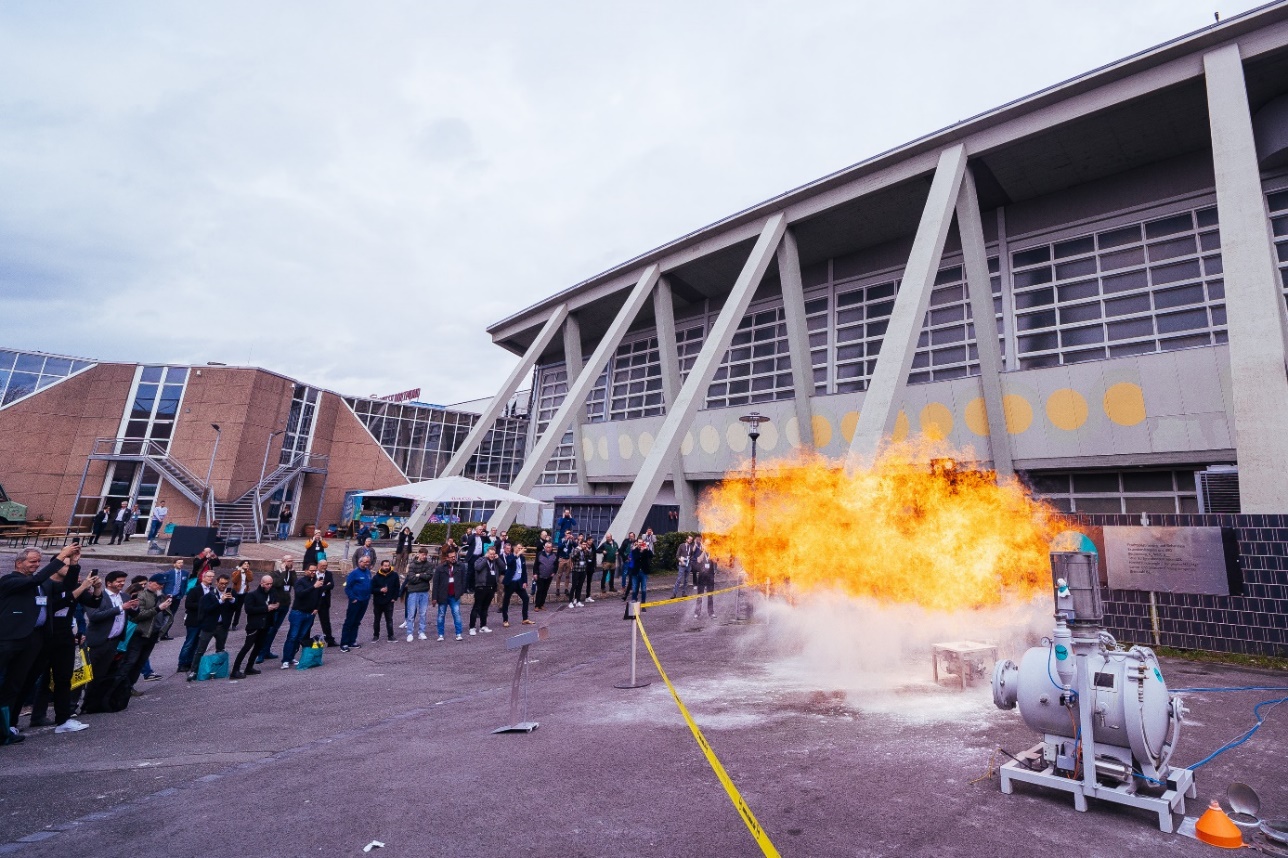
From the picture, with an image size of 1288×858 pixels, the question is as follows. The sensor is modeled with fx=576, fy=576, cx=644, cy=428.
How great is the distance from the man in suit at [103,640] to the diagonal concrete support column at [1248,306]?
1883 centimetres

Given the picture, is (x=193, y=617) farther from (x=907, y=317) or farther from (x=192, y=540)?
(x=907, y=317)

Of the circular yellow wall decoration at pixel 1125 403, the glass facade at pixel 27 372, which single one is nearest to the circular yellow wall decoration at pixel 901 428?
the circular yellow wall decoration at pixel 1125 403

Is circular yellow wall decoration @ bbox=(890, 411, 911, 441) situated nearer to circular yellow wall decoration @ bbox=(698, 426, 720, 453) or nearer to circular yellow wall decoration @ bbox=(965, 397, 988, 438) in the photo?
circular yellow wall decoration @ bbox=(965, 397, 988, 438)

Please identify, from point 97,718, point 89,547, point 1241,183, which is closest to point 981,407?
point 1241,183

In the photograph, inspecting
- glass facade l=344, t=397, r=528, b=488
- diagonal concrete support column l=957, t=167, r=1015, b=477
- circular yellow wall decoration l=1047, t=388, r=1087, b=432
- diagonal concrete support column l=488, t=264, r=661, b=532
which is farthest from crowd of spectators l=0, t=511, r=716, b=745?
glass facade l=344, t=397, r=528, b=488

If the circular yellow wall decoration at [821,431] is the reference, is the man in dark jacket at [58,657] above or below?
below

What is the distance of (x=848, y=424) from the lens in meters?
21.7

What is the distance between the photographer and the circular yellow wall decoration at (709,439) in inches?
1021

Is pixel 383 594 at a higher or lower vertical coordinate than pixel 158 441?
lower

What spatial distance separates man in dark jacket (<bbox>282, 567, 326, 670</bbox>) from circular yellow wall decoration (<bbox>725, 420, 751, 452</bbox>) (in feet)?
58.6

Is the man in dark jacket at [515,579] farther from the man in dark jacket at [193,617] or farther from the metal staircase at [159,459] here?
the metal staircase at [159,459]

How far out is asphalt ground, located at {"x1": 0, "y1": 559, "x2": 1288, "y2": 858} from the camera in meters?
4.00

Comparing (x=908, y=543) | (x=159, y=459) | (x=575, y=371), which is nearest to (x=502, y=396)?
(x=575, y=371)

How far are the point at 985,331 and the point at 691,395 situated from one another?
383 inches
